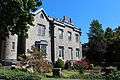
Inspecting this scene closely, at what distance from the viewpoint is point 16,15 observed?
114ft

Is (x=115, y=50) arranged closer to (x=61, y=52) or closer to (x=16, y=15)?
(x=61, y=52)

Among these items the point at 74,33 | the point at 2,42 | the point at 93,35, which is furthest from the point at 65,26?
the point at 93,35

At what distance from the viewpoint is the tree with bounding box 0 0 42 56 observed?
34.4 metres

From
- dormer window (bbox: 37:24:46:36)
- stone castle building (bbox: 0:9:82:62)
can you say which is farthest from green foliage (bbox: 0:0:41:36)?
dormer window (bbox: 37:24:46:36)

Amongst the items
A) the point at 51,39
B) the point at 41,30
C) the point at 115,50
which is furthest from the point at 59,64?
the point at 115,50

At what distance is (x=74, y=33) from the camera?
61.6 m

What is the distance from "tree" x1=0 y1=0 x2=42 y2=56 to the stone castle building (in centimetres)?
762

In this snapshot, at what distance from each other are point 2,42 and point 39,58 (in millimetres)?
11597

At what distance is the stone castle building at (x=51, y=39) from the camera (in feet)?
143

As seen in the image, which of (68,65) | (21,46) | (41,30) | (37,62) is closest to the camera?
(37,62)

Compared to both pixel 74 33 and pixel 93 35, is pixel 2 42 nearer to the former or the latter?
pixel 74 33

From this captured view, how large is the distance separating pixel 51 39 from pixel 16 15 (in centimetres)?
1938

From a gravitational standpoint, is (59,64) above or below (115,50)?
below

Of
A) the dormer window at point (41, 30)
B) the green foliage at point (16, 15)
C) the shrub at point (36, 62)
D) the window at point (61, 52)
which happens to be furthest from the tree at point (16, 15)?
the window at point (61, 52)
